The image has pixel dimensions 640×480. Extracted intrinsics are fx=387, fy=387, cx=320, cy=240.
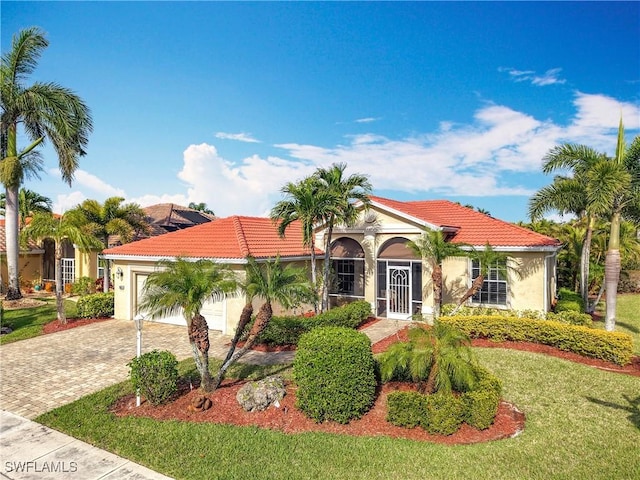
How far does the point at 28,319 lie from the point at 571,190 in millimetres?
26545

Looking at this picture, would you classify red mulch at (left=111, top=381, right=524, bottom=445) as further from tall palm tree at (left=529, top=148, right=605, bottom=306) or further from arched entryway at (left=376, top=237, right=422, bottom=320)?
arched entryway at (left=376, top=237, right=422, bottom=320)

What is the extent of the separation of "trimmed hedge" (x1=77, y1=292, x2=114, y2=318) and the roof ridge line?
738 centimetres

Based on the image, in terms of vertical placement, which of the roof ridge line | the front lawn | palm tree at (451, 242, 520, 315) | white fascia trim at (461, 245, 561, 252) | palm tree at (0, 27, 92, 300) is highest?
palm tree at (0, 27, 92, 300)

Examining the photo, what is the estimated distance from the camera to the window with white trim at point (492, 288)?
56.4 feet

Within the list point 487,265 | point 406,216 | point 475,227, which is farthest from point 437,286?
point 475,227

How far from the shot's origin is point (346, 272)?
20438 mm

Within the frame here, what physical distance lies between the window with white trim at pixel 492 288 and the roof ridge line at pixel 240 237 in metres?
10.2

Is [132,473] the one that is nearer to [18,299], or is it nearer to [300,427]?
[300,427]

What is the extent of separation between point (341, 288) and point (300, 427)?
12679mm

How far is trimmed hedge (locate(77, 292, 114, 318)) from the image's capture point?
18.9 metres

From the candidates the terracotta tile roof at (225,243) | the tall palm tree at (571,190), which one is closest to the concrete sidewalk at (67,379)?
the terracotta tile roof at (225,243)

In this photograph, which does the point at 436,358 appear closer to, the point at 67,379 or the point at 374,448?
the point at 374,448

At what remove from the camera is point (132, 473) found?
6.56m

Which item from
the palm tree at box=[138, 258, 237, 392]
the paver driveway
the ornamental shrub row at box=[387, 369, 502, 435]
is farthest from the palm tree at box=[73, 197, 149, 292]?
the ornamental shrub row at box=[387, 369, 502, 435]
